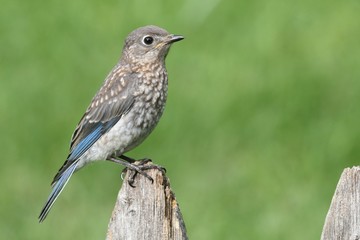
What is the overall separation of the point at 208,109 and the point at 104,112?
2.54 m

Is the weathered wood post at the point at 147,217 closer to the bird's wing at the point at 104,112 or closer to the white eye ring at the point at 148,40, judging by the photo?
the bird's wing at the point at 104,112

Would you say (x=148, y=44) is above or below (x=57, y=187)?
above

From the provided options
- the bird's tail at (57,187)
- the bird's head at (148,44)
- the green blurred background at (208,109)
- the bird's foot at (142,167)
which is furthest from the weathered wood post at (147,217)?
the green blurred background at (208,109)

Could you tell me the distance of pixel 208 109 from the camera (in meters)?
9.74

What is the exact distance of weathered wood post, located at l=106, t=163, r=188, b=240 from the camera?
200 inches

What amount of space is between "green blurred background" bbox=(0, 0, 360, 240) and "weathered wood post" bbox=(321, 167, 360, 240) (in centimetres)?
352

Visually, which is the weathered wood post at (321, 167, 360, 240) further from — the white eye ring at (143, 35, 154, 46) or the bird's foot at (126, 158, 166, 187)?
the white eye ring at (143, 35, 154, 46)

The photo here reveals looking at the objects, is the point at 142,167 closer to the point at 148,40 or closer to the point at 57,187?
the point at 57,187

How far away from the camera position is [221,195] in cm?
887

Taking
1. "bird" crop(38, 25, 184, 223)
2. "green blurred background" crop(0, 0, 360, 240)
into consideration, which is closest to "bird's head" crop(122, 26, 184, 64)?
"bird" crop(38, 25, 184, 223)

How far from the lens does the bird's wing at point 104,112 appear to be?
725cm

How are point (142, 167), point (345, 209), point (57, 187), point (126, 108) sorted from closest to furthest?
point (345, 209)
point (142, 167)
point (57, 187)
point (126, 108)

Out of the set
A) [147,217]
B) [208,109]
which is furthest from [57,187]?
[208,109]

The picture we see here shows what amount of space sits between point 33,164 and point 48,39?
6.37ft
